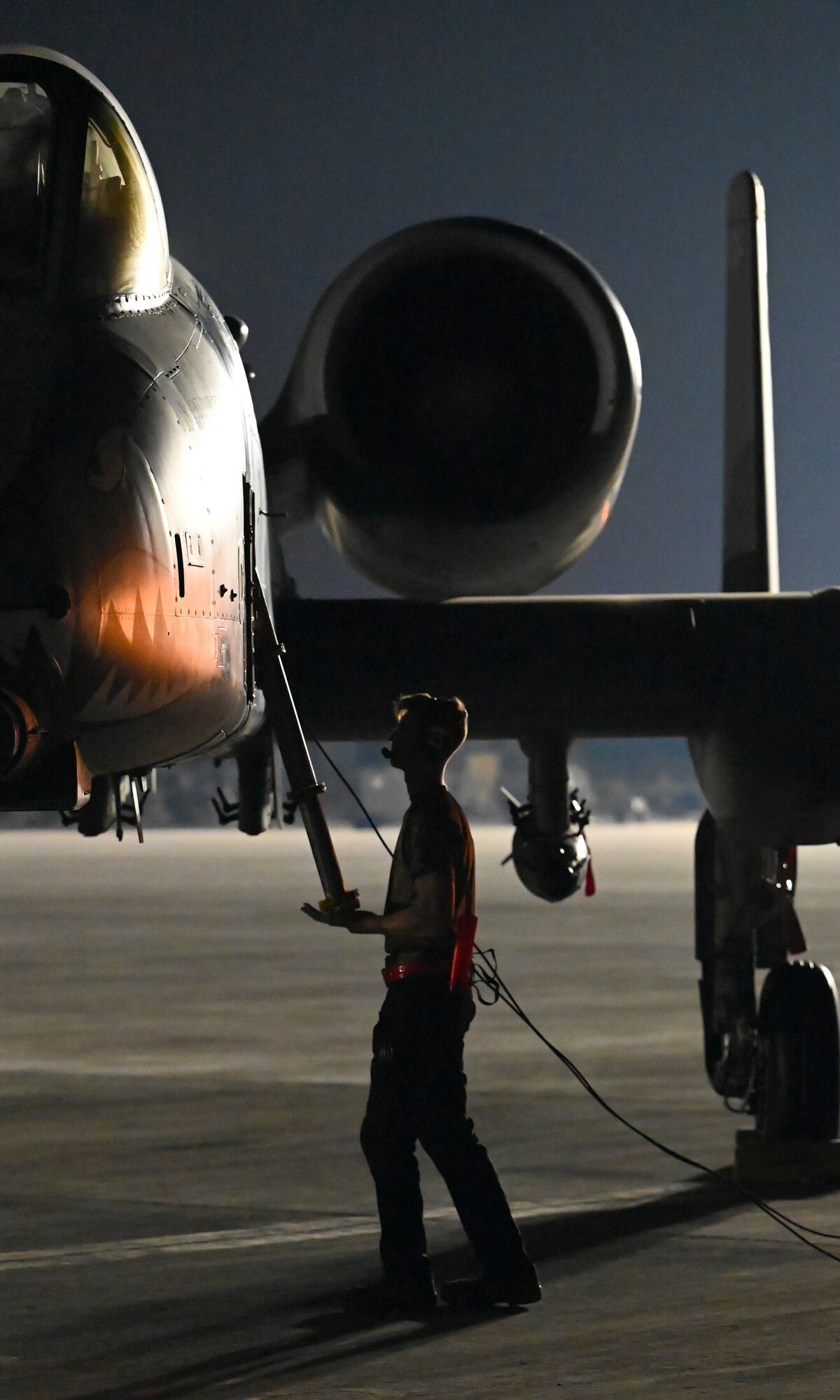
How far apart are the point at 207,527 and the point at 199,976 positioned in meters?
12.3

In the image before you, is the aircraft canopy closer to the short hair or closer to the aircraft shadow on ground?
the short hair

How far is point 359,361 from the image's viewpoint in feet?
23.3

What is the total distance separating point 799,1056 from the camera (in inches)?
288

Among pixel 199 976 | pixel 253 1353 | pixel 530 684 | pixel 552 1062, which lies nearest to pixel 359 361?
pixel 530 684

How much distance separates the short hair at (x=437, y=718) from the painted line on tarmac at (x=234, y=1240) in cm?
164

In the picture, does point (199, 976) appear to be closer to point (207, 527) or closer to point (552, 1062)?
point (552, 1062)

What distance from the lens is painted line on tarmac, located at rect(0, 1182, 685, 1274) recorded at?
18.6ft

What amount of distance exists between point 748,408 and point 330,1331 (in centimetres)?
461

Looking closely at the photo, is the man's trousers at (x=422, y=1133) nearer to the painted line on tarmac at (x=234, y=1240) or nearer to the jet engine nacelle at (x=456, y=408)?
the painted line on tarmac at (x=234, y=1240)

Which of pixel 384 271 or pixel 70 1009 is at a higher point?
pixel 384 271

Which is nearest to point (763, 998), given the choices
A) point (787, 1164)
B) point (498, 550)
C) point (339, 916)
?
point (787, 1164)

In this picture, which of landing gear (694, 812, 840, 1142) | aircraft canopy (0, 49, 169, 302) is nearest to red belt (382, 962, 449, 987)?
aircraft canopy (0, 49, 169, 302)

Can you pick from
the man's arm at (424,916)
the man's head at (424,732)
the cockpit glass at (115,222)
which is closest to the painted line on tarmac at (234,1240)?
the man's arm at (424,916)

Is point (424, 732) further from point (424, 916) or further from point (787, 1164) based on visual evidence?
point (787, 1164)
